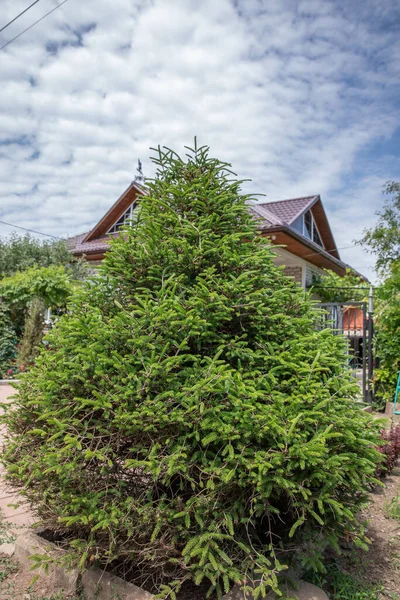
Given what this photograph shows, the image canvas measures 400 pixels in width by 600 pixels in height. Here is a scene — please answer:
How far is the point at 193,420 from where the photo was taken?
1.63 m

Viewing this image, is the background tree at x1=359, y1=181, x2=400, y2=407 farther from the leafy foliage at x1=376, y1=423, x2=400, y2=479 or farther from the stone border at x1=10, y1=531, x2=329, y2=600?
the stone border at x1=10, y1=531, x2=329, y2=600

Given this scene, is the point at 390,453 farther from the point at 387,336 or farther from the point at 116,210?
the point at 116,210

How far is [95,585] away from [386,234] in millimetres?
19274

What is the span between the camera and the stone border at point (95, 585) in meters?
1.67

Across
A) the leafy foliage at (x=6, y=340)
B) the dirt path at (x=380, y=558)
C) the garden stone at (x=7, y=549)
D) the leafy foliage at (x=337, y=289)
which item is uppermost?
the leafy foliage at (x=337, y=289)

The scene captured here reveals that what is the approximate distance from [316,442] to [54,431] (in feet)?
3.70

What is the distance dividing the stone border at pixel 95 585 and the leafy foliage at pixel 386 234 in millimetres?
18286

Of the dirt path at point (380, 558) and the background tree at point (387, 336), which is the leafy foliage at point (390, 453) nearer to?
the dirt path at point (380, 558)

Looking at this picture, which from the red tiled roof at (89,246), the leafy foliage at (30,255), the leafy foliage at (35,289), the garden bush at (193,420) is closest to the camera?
the garden bush at (193,420)

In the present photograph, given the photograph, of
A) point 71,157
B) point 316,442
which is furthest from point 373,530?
point 71,157

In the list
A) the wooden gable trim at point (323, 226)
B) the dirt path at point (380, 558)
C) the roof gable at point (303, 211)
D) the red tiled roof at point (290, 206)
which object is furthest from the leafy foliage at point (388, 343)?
the wooden gable trim at point (323, 226)

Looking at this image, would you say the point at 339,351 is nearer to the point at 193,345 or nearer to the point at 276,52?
→ the point at 193,345

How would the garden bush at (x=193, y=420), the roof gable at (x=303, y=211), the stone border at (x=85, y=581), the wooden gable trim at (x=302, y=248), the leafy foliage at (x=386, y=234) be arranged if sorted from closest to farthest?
the garden bush at (x=193, y=420)
the stone border at (x=85, y=581)
the wooden gable trim at (x=302, y=248)
the roof gable at (x=303, y=211)
the leafy foliage at (x=386, y=234)

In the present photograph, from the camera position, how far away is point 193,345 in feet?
6.45
